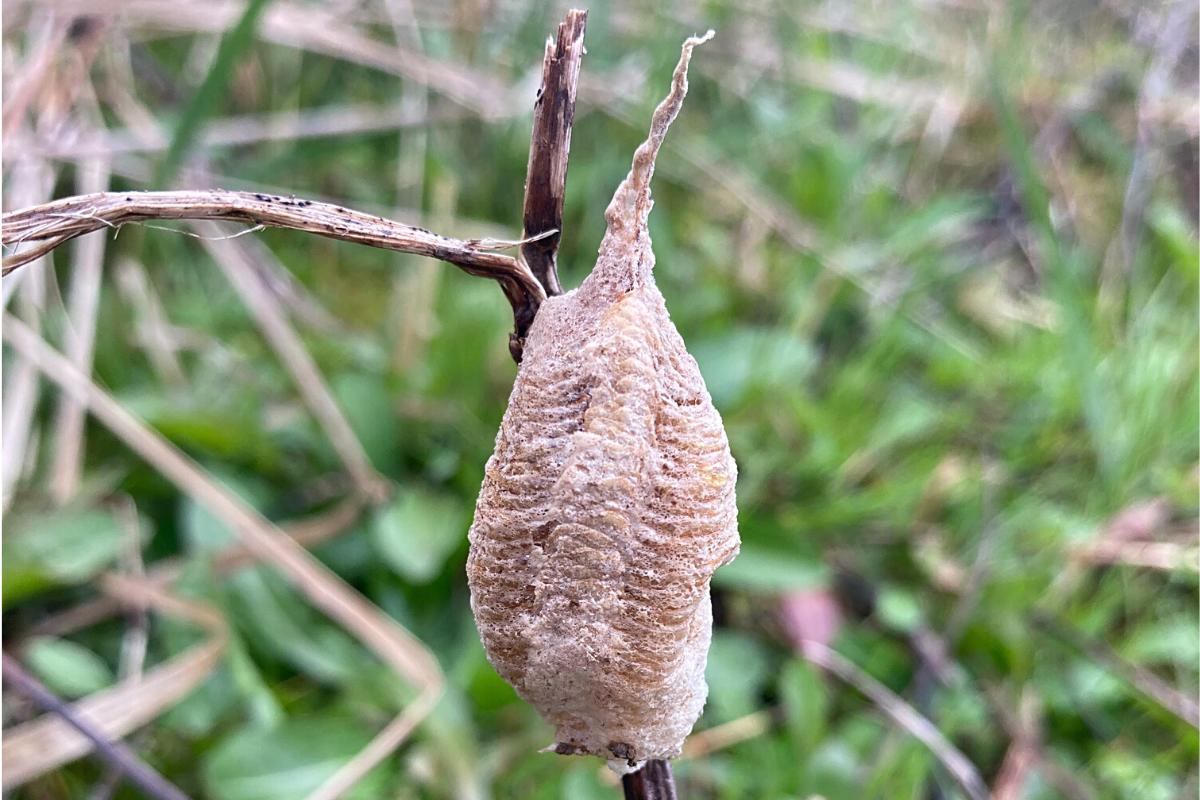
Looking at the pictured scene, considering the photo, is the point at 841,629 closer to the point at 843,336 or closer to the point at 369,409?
the point at 843,336

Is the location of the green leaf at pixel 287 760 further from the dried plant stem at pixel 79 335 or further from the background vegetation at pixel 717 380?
the dried plant stem at pixel 79 335

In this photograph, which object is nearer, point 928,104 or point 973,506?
point 973,506

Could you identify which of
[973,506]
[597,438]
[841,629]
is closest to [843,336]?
[973,506]

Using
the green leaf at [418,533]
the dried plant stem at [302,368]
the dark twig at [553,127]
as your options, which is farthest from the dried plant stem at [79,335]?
the dark twig at [553,127]

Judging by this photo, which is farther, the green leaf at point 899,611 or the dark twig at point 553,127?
the green leaf at point 899,611

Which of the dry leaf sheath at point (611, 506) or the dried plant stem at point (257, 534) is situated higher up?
the dry leaf sheath at point (611, 506)

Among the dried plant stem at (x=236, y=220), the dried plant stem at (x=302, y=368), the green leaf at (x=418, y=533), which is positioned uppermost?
the dried plant stem at (x=236, y=220)

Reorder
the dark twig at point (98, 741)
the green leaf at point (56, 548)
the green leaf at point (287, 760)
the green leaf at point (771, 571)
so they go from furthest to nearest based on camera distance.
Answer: the green leaf at point (771, 571), the green leaf at point (56, 548), the green leaf at point (287, 760), the dark twig at point (98, 741)
